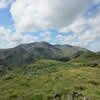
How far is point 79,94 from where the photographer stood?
185500 millimetres

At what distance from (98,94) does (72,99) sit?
2405cm

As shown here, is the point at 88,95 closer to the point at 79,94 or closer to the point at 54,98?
the point at 79,94

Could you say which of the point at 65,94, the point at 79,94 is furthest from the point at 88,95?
the point at 65,94

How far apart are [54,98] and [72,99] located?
17.3 metres

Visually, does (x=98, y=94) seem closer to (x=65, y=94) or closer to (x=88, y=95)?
(x=88, y=95)

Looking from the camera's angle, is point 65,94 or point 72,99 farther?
point 65,94

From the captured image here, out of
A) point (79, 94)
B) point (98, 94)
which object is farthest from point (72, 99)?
point (98, 94)

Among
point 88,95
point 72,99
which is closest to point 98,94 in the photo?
point 88,95

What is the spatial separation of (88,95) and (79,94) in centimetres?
723

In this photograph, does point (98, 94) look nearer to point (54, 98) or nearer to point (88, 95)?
point (88, 95)

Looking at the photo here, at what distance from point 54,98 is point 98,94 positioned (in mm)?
36933

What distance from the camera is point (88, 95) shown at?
607 feet

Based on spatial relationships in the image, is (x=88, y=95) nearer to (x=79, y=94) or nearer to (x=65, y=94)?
(x=79, y=94)

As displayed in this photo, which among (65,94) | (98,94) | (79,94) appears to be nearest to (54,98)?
(65,94)
